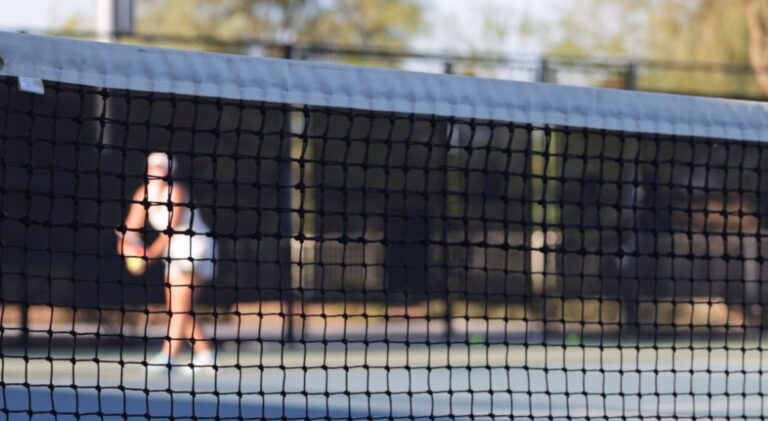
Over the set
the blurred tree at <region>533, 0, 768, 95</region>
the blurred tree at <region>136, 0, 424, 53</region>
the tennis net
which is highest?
the blurred tree at <region>136, 0, 424, 53</region>

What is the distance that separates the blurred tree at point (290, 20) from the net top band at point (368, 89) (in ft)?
71.6

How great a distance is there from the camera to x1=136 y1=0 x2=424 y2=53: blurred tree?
26.4m

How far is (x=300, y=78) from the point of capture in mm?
3586

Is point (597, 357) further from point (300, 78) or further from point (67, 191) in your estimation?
point (300, 78)

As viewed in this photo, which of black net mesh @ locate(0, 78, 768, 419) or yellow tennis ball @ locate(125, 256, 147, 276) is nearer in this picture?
yellow tennis ball @ locate(125, 256, 147, 276)

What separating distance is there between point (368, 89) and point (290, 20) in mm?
24509

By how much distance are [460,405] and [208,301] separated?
312 cm

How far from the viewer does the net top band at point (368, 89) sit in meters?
3.31

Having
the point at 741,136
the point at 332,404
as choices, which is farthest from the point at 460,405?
the point at 741,136

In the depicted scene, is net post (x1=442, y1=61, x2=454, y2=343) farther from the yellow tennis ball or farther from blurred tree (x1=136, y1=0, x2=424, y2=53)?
blurred tree (x1=136, y1=0, x2=424, y2=53)

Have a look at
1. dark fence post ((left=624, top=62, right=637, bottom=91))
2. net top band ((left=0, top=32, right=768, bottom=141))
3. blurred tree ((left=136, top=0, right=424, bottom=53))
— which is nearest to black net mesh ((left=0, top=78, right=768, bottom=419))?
dark fence post ((left=624, top=62, right=637, bottom=91))

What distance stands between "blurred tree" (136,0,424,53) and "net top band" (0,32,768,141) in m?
21.8

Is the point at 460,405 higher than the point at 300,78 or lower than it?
lower

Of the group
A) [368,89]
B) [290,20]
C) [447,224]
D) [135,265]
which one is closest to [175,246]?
[135,265]
